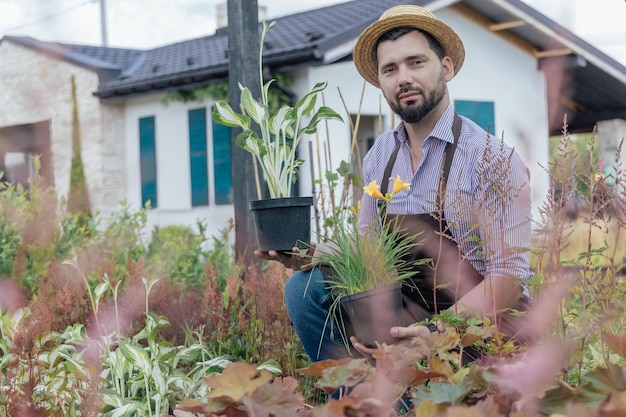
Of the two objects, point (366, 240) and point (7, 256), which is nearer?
point (366, 240)

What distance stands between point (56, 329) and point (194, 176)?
7.37 meters

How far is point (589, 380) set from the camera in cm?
117

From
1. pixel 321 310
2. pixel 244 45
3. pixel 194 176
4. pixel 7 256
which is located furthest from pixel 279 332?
pixel 194 176

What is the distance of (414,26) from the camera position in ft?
8.67

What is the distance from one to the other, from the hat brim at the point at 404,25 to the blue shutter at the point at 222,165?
727 centimetres

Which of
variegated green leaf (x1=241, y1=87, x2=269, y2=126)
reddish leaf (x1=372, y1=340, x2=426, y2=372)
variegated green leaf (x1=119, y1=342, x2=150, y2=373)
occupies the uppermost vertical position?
variegated green leaf (x1=241, y1=87, x2=269, y2=126)

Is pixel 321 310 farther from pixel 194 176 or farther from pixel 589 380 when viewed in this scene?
pixel 194 176

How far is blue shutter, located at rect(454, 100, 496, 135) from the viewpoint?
411 inches

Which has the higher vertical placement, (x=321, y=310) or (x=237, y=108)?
(x=237, y=108)

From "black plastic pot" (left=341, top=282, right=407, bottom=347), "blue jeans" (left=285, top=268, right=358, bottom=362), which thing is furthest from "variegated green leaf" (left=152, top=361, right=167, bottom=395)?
"black plastic pot" (left=341, top=282, right=407, bottom=347)

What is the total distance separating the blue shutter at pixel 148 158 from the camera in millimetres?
11320

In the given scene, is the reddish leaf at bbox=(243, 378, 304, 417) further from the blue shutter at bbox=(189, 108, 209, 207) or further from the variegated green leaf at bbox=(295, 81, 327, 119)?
the blue shutter at bbox=(189, 108, 209, 207)

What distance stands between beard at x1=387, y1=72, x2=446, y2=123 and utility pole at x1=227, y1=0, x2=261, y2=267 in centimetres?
152

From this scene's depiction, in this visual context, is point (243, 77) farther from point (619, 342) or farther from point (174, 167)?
point (174, 167)
